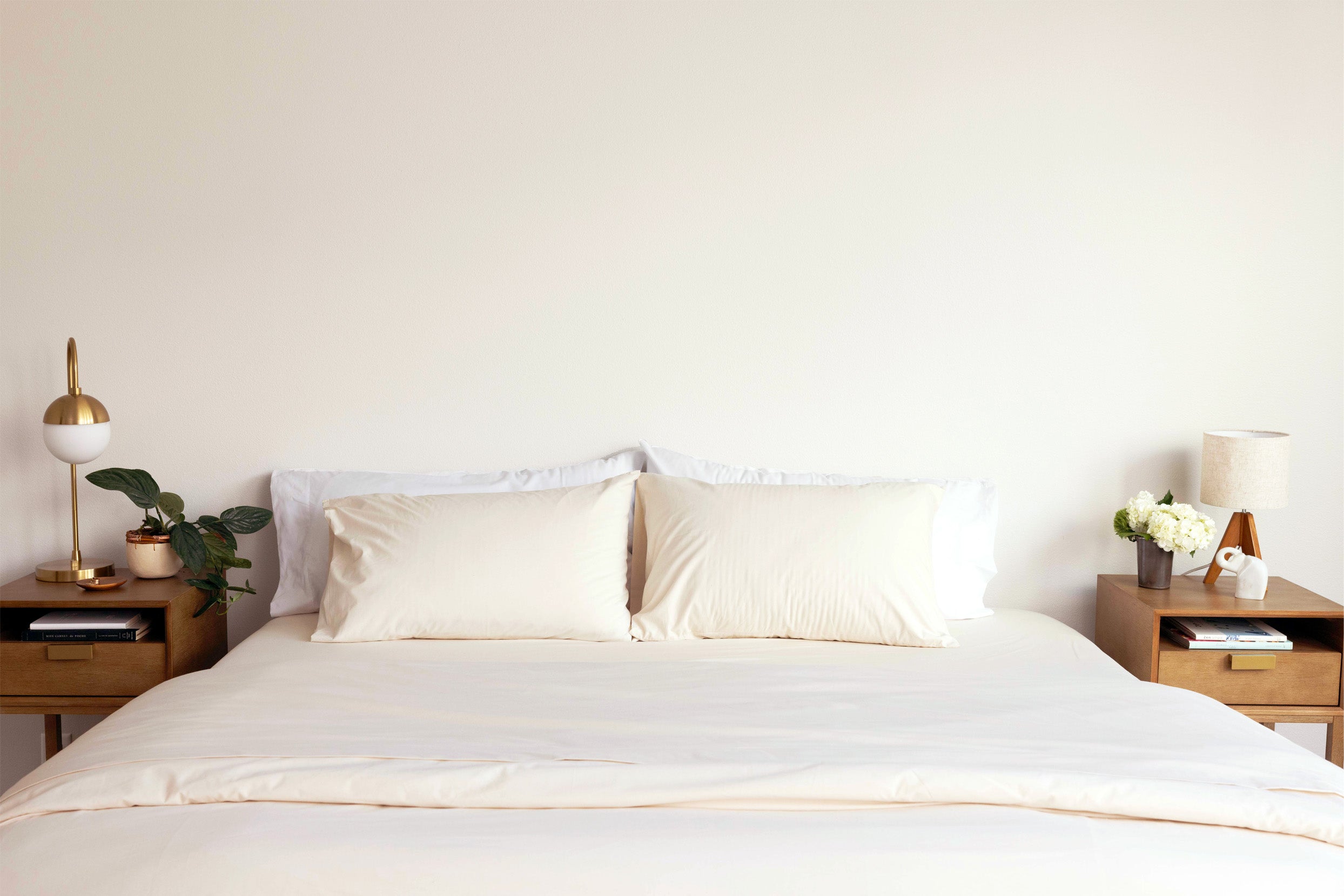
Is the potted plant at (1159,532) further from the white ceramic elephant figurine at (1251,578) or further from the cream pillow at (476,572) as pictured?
the cream pillow at (476,572)

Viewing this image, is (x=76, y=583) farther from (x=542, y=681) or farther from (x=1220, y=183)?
(x=1220, y=183)

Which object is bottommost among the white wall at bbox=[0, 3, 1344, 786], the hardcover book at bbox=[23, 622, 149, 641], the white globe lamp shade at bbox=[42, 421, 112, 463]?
the hardcover book at bbox=[23, 622, 149, 641]

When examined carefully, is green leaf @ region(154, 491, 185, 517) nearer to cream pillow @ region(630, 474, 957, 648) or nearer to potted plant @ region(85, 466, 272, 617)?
potted plant @ region(85, 466, 272, 617)

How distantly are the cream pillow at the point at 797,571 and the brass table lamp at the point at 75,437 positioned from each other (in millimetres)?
1560

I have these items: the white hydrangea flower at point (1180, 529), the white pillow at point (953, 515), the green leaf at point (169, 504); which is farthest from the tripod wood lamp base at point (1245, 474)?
the green leaf at point (169, 504)

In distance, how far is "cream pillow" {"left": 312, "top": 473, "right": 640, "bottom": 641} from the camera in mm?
2369

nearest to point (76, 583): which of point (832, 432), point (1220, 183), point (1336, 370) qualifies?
point (832, 432)

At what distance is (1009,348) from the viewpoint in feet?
9.46

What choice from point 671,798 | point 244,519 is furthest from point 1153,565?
point 244,519

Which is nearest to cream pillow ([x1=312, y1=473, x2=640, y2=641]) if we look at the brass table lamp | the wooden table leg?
the brass table lamp

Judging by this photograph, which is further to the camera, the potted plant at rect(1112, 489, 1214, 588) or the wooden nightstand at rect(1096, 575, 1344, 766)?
the potted plant at rect(1112, 489, 1214, 588)

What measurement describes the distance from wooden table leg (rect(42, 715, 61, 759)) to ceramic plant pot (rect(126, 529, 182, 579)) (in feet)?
1.52

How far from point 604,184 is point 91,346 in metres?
1.59

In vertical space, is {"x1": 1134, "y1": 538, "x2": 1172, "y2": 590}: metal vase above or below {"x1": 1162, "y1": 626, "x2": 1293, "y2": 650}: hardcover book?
above
